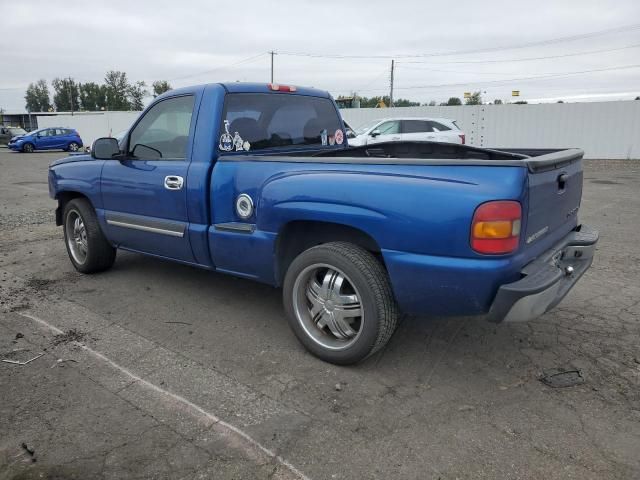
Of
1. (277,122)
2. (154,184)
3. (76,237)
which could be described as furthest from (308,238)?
(76,237)

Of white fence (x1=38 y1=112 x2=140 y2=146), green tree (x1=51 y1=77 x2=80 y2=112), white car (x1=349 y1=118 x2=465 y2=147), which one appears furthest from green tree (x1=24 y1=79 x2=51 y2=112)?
white car (x1=349 y1=118 x2=465 y2=147)

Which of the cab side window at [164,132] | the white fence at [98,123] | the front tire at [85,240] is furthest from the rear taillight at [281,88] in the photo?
A: the white fence at [98,123]

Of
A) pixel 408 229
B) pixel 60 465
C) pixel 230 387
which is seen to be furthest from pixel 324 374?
pixel 60 465

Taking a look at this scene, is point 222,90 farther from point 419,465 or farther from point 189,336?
point 419,465

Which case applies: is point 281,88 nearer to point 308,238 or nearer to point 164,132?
point 164,132

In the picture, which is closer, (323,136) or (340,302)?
(340,302)

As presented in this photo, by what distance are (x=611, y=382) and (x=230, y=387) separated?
228 cm

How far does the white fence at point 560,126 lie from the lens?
19766mm

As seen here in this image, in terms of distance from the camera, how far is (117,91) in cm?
9375

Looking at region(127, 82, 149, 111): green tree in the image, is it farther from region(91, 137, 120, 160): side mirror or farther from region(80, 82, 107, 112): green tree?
region(91, 137, 120, 160): side mirror

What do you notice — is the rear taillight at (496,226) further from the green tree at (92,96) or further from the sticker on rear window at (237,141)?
the green tree at (92,96)

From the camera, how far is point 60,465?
2.40 metres

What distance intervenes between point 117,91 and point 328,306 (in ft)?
333

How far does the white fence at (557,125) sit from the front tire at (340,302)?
1986cm
